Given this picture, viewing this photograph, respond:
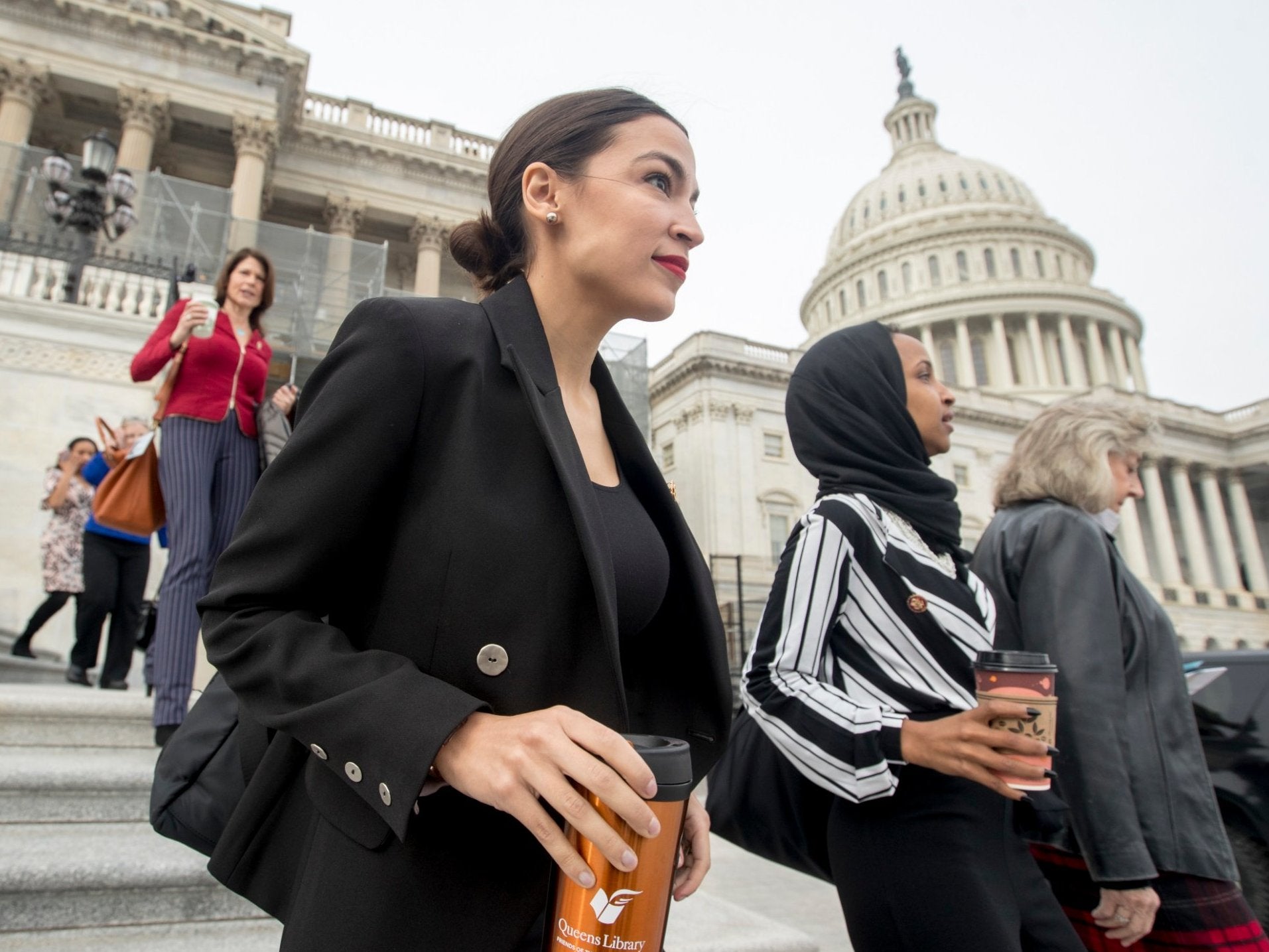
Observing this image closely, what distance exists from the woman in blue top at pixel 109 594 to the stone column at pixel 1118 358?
72175 millimetres

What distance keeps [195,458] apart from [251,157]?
24433 millimetres

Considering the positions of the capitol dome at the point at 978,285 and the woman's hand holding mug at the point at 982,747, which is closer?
the woman's hand holding mug at the point at 982,747

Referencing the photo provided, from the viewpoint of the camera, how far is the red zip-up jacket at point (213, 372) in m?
3.66

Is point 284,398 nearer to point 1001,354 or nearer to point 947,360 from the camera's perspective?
point 1001,354

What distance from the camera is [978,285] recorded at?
212ft

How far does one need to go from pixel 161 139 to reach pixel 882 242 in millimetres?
59882

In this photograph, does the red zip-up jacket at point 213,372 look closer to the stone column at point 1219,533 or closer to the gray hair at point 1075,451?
the gray hair at point 1075,451

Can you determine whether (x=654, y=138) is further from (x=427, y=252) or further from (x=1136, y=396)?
(x=1136, y=396)

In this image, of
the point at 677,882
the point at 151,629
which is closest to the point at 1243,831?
the point at 677,882

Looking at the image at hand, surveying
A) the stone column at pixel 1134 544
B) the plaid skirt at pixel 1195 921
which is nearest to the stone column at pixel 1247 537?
the stone column at pixel 1134 544

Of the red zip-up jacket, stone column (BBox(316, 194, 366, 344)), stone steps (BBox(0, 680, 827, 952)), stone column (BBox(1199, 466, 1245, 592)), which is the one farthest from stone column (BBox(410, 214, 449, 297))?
stone column (BBox(1199, 466, 1245, 592))

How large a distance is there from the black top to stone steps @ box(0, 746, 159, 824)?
2.83 m

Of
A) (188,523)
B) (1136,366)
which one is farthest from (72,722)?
(1136,366)

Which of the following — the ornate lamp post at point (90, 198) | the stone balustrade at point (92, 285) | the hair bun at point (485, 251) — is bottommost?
the hair bun at point (485, 251)
